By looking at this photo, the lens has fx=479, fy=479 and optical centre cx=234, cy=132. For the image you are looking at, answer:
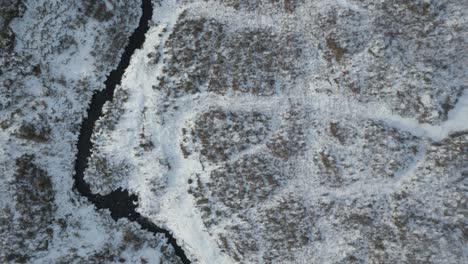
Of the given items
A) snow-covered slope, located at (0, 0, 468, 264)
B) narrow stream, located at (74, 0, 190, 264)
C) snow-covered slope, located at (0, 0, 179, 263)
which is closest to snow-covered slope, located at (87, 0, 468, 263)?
snow-covered slope, located at (0, 0, 468, 264)

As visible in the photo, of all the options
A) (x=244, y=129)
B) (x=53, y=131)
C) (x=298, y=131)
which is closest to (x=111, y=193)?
(x=53, y=131)

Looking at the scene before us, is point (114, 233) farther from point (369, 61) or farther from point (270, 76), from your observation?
point (369, 61)

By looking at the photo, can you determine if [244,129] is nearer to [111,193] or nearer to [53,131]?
[111,193]

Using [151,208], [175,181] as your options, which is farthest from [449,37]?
[151,208]

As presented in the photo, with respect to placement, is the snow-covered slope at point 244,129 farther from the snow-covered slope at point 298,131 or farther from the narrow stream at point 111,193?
the narrow stream at point 111,193

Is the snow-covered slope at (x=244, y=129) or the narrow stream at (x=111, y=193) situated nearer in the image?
the snow-covered slope at (x=244, y=129)

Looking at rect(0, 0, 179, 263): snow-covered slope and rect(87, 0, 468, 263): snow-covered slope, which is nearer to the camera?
rect(87, 0, 468, 263): snow-covered slope

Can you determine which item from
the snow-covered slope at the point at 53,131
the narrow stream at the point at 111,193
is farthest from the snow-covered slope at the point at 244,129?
the narrow stream at the point at 111,193

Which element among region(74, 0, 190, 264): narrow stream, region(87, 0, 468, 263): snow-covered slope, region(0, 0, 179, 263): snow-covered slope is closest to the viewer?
region(87, 0, 468, 263): snow-covered slope

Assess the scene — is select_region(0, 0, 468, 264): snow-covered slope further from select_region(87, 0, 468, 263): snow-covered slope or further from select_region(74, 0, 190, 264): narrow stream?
select_region(74, 0, 190, 264): narrow stream

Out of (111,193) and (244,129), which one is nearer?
(244,129)

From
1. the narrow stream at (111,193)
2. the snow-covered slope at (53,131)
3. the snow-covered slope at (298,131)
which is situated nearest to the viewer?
the snow-covered slope at (298,131)
